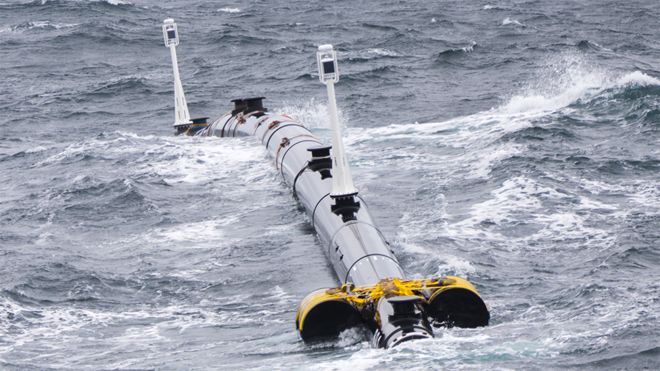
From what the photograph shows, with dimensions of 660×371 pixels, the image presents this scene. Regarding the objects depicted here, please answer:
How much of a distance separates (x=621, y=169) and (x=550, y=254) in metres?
7.34

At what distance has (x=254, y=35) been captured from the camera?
64.9m

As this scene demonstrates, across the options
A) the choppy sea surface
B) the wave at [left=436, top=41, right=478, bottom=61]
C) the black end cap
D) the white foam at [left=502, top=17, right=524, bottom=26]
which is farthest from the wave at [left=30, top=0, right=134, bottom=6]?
the black end cap

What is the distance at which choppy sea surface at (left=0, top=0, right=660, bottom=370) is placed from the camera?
18.9 m

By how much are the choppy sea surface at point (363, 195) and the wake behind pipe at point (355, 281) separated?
1.27 ft

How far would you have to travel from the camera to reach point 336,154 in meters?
22.9

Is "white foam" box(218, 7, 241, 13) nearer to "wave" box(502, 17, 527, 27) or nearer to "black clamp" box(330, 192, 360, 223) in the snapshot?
"wave" box(502, 17, 527, 27)

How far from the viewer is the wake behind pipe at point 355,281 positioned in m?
17.9

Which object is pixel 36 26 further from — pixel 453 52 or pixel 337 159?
pixel 337 159

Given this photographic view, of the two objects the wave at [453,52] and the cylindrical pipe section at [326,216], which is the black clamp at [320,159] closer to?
the cylindrical pipe section at [326,216]

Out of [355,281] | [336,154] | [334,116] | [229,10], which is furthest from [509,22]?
[355,281]

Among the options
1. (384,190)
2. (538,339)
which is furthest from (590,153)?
(538,339)

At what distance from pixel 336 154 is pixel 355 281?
11.6 ft

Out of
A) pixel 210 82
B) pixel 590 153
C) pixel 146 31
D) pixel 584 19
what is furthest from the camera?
pixel 146 31

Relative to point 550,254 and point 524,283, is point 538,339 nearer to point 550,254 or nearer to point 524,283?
point 524,283
